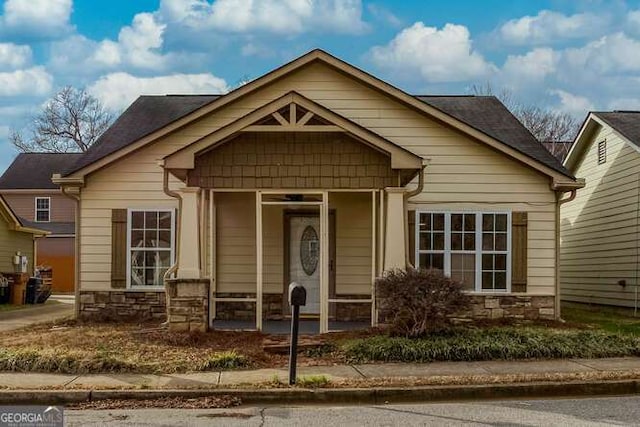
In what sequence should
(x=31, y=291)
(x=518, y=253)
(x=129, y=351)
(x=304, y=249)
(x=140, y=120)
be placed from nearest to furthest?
1. (x=129, y=351)
2. (x=518, y=253)
3. (x=304, y=249)
4. (x=140, y=120)
5. (x=31, y=291)

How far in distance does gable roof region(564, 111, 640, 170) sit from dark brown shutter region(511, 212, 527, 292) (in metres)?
4.15

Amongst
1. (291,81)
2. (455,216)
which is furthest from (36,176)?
(455,216)

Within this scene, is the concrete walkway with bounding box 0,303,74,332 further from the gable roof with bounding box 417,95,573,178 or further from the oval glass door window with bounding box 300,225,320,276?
the gable roof with bounding box 417,95,573,178

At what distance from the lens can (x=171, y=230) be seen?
14844mm

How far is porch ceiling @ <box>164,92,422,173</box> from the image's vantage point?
12000mm

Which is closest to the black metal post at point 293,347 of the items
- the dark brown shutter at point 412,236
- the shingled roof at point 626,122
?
the dark brown shutter at point 412,236

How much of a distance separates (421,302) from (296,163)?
330cm

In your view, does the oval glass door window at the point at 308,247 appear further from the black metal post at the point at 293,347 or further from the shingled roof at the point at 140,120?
the black metal post at the point at 293,347

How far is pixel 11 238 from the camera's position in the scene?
25.0 m

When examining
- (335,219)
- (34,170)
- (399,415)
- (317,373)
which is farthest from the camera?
(34,170)

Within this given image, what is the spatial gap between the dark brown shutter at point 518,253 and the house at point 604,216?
4.05m

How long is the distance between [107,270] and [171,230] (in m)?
1.55

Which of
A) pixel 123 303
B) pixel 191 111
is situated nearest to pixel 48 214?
pixel 191 111

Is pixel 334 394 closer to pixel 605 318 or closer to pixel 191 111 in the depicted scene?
pixel 191 111
